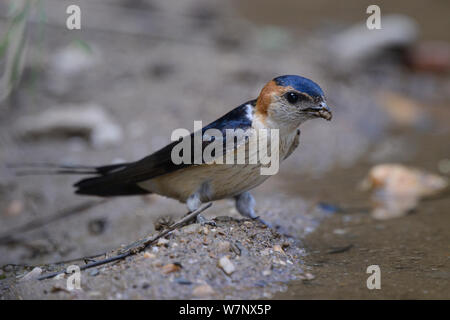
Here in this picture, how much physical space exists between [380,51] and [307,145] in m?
2.34

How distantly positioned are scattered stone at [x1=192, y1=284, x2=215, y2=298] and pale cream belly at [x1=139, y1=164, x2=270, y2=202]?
2.48ft

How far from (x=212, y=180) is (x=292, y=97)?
1.90 ft

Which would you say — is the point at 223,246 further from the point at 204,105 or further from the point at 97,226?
the point at 204,105

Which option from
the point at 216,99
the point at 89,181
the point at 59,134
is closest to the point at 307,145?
the point at 216,99

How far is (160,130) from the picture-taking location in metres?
5.34

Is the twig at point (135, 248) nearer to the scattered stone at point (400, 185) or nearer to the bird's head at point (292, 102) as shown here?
the bird's head at point (292, 102)

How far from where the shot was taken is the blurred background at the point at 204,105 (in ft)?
12.0

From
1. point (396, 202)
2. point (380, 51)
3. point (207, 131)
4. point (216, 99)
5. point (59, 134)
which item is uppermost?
point (380, 51)

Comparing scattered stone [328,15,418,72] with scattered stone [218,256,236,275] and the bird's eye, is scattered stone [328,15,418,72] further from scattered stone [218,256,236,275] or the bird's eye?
scattered stone [218,256,236,275]

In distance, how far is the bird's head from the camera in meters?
2.70

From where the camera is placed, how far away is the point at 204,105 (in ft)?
18.9
